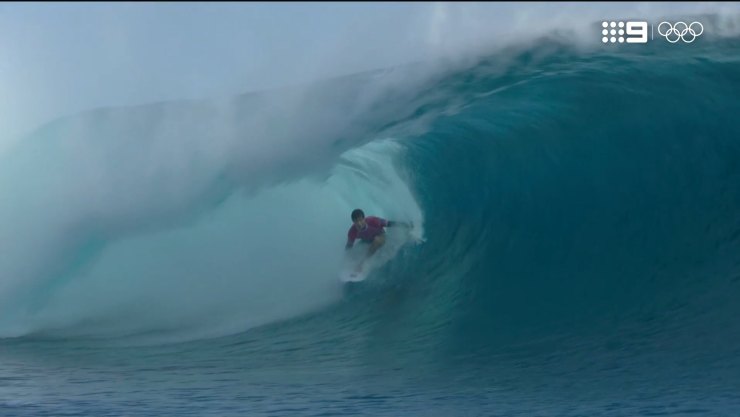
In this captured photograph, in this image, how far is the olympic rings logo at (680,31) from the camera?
11.6 meters

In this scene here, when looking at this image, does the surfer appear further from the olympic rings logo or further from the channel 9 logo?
the olympic rings logo

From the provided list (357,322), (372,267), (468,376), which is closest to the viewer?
(468,376)

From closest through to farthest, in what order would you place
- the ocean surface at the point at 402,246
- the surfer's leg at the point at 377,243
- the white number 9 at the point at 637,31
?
the ocean surface at the point at 402,246
the surfer's leg at the point at 377,243
the white number 9 at the point at 637,31

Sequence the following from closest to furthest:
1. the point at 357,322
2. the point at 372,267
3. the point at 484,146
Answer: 1. the point at 357,322
2. the point at 372,267
3. the point at 484,146

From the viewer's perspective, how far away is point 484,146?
10.8 metres

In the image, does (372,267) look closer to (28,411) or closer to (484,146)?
(484,146)

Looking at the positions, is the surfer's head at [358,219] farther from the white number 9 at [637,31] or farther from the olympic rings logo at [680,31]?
the olympic rings logo at [680,31]

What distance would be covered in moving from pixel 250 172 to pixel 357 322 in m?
2.93

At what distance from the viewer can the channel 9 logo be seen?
37.8ft

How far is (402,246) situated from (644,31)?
3.93m

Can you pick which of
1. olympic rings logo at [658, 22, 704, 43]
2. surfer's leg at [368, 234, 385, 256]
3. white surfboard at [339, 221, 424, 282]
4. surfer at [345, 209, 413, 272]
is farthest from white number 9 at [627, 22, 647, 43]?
surfer's leg at [368, 234, 385, 256]

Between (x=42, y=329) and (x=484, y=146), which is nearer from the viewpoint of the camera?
(x=42, y=329)

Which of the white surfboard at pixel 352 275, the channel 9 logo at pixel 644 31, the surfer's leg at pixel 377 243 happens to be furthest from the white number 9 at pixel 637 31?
the white surfboard at pixel 352 275

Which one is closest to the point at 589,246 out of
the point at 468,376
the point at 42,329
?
the point at 468,376
